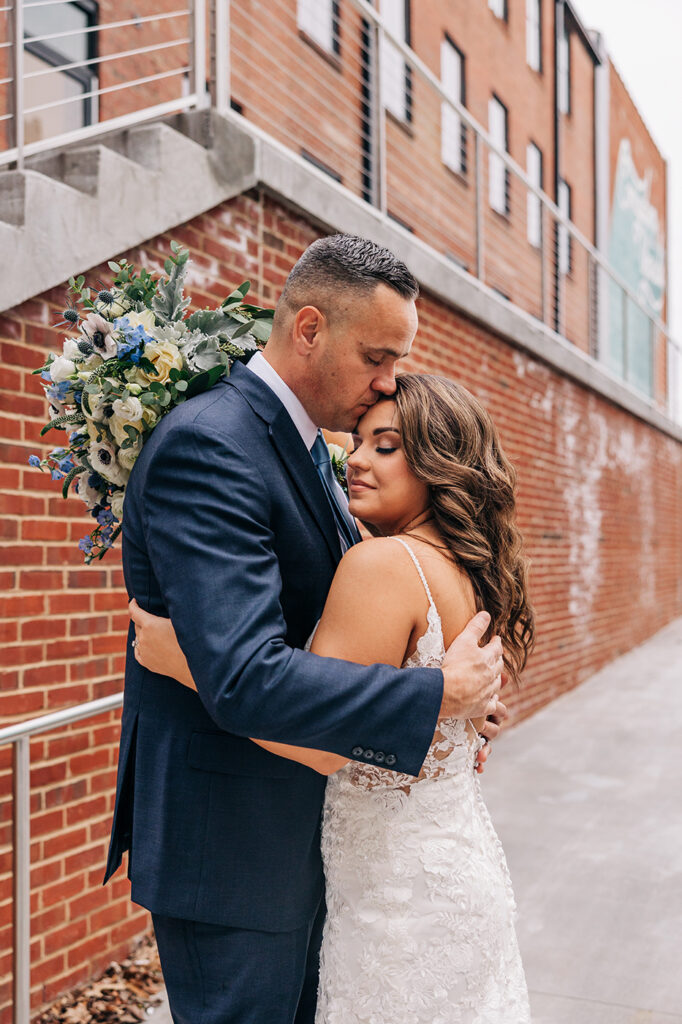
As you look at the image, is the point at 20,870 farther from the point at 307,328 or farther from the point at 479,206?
the point at 479,206

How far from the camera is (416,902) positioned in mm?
1857

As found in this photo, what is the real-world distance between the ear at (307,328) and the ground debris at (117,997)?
2606mm

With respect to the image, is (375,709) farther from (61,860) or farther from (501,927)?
(61,860)

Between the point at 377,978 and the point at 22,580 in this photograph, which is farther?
the point at 22,580

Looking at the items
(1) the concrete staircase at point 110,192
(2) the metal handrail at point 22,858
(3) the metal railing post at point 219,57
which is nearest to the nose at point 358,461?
(2) the metal handrail at point 22,858

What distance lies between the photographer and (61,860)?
3.30 m

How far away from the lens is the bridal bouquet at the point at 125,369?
183 cm

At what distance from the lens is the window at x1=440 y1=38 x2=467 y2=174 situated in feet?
42.7

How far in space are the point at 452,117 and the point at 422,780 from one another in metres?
13.1

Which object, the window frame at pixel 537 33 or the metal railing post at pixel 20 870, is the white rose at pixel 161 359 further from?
the window frame at pixel 537 33

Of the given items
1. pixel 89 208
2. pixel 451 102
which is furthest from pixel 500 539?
pixel 451 102

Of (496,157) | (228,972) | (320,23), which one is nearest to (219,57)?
(228,972)

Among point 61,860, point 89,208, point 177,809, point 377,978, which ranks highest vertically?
point 89,208

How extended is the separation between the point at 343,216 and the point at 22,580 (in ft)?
9.60
